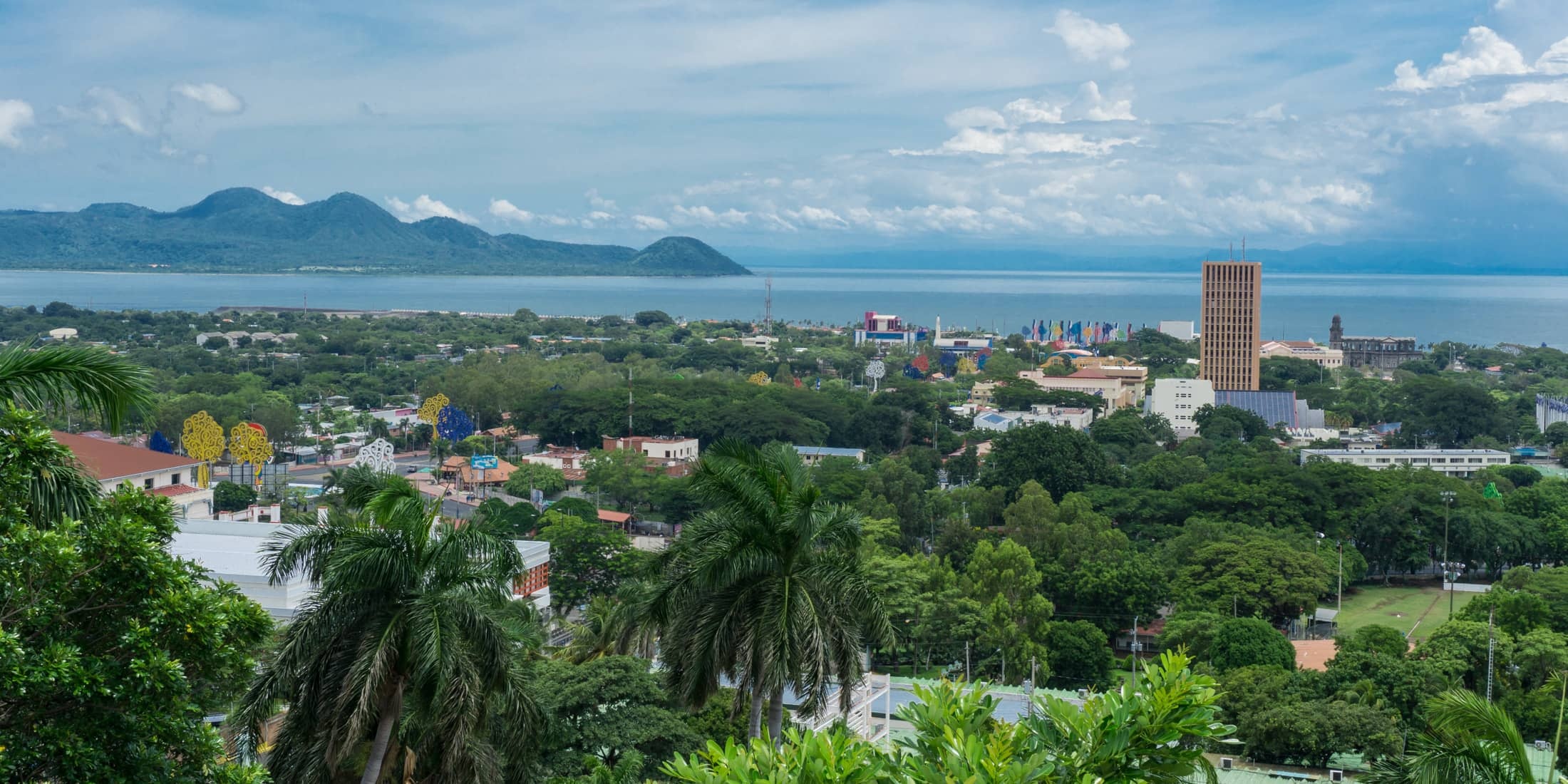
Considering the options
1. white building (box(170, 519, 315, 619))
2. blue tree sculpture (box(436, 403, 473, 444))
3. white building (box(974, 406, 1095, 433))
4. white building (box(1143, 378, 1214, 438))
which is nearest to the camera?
white building (box(170, 519, 315, 619))

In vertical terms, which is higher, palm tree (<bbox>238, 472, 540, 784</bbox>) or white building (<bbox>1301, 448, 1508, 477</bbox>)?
palm tree (<bbox>238, 472, 540, 784</bbox>)

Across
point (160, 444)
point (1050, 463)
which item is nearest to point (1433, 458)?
point (1050, 463)

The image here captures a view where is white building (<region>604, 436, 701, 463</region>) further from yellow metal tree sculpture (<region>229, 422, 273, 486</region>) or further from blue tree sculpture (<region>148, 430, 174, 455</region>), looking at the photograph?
blue tree sculpture (<region>148, 430, 174, 455</region>)

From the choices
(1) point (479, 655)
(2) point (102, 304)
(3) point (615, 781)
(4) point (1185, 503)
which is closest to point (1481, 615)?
(4) point (1185, 503)

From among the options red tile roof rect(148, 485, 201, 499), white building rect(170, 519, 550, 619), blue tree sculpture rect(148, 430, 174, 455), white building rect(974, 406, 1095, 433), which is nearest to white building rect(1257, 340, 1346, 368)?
white building rect(974, 406, 1095, 433)

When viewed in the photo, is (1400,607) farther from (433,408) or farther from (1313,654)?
(433,408)

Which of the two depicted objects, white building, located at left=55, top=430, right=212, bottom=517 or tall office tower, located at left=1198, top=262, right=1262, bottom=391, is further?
tall office tower, located at left=1198, top=262, right=1262, bottom=391
